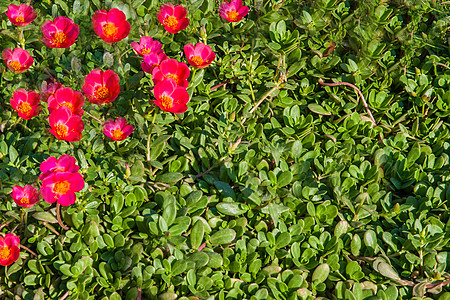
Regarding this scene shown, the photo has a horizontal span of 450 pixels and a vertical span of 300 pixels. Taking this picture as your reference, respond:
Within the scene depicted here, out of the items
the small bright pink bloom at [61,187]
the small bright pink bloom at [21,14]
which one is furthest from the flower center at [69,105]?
the small bright pink bloom at [21,14]

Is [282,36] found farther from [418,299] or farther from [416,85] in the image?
[418,299]

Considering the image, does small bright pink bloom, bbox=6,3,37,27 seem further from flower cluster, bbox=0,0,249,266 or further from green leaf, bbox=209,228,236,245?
green leaf, bbox=209,228,236,245

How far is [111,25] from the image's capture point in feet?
7.43

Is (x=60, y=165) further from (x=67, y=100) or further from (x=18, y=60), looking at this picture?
(x=18, y=60)

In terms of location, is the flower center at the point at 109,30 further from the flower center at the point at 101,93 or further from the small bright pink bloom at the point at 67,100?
the small bright pink bloom at the point at 67,100

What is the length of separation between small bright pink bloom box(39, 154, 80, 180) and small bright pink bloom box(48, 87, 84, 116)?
23 cm

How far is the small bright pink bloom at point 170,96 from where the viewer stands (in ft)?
6.08

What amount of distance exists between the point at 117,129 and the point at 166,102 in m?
0.37

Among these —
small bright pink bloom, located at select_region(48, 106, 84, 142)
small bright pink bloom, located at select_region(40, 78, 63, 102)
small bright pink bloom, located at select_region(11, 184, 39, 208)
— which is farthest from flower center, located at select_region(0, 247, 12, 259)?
small bright pink bloom, located at select_region(40, 78, 63, 102)

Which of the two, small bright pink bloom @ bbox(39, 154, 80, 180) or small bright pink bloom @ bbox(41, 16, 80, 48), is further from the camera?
small bright pink bloom @ bbox(41, 16, 80, 48)

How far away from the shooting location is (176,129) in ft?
7.87

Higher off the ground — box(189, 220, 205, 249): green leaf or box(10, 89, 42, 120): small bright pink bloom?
box(10, 89, 42, 120): small bright pink bloom

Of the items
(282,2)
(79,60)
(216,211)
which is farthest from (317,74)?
(79,60)

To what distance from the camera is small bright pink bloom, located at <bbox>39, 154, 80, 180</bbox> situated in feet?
5.97
